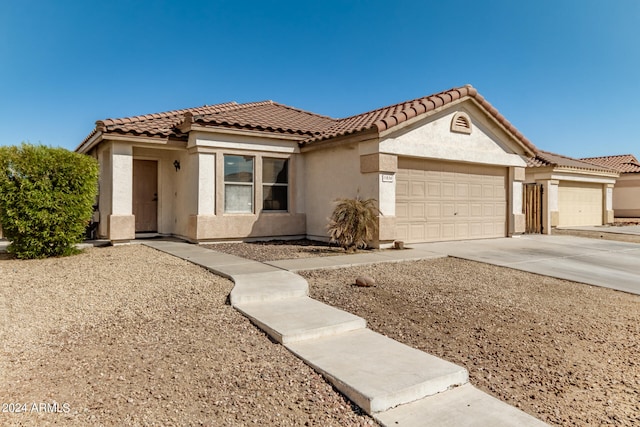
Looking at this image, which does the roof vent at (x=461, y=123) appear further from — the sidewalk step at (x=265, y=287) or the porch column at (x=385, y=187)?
the sidewalk step at (x=265, y=287)

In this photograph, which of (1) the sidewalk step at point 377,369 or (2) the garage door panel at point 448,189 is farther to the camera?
(2) the garage door panel at point 448,189

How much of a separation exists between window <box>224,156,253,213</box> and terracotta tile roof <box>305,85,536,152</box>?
6.95ft

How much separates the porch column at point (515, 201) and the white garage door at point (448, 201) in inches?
8.6

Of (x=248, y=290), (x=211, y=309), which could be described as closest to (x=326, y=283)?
(x=248, y=290)

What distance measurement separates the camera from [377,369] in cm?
339

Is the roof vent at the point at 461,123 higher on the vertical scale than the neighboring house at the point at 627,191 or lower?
higher

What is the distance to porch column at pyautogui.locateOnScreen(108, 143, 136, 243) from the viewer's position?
11008 mm

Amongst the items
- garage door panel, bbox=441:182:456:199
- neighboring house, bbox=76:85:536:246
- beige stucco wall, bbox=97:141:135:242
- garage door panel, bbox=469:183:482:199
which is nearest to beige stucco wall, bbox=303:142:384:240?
neighboring house, bbox=76:85:536:246

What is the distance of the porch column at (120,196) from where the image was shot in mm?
11008

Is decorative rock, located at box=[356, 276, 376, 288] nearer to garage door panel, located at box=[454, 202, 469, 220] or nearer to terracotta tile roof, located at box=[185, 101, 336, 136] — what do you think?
terracotta tile roof, located at box=[185, 101, 336, 136]

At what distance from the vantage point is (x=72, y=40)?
46.3ft

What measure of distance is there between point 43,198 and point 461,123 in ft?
36.8

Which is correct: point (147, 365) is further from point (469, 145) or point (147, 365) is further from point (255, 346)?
point (469, 145)

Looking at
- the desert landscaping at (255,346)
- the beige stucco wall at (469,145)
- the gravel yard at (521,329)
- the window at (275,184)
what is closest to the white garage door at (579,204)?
the beige stucco wall at (469,145)
